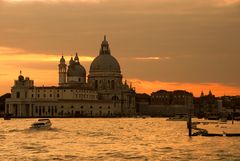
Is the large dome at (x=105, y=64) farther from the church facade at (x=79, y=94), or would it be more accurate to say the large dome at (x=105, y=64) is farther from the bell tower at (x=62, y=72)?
the bell tower at (x=62, y=72)

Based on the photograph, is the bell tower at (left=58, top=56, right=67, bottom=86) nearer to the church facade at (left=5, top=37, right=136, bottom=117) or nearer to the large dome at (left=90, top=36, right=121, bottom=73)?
the church facade at (left=5, top=37, right=136, bottom=117)

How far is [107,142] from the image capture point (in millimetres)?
50812

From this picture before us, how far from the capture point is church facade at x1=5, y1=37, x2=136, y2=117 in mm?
158125

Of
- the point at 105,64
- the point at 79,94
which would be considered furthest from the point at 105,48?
the point at 79,94

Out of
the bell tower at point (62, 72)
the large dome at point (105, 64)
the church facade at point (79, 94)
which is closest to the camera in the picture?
the church facade at point (79, 94)

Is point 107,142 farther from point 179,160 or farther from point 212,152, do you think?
point 179,160

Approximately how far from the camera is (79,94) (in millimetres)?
168250

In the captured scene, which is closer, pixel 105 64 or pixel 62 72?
pixel 62 72

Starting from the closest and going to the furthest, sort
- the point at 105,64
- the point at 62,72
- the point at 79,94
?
the point at 79,94 < the point at 62,72 < the point at 105,64

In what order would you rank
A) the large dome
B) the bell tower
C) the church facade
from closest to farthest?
the church facade, the bell tower, the large dome

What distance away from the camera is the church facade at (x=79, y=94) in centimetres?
15812

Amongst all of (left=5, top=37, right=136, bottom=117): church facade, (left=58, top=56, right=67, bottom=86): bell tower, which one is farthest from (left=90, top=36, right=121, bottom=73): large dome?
(left=58, top=56, right=67, bottom=86): bell tower

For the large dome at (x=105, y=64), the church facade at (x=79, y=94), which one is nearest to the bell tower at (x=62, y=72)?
the church facade at (x=79, y=94)

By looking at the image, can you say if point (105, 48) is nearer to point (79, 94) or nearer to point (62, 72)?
point (62, 72)
